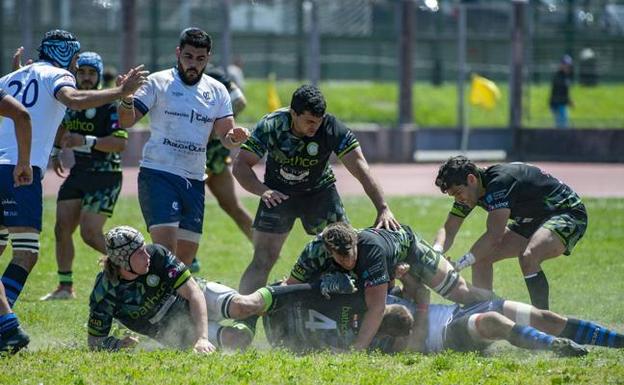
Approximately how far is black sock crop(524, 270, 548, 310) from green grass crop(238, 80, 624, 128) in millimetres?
16181

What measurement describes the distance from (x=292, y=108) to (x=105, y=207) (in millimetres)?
2623

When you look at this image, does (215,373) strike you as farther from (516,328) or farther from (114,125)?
(114,125)

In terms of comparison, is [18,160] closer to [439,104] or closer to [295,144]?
[295,144]

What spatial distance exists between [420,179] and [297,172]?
40.0ft

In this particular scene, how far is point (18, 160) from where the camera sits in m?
7.82

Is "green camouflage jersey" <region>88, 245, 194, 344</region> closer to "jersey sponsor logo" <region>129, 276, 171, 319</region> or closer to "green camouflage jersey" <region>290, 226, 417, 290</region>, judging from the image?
"jersey sponsor logo" <region>129, 276, 171, 319</region>

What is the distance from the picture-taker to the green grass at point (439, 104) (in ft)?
86.4

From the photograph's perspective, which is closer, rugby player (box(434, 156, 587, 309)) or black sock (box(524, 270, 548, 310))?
rugby player (box(434, 156, 587, 309))

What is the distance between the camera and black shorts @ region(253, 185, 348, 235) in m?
9.45

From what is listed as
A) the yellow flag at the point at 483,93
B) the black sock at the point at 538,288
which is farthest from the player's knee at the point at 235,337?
the yellow flag at the point at 483,93

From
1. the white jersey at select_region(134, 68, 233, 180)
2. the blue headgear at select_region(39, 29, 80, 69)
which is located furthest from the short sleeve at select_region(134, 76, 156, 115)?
the blue headgear at select_region(39, 29, 80, 69)

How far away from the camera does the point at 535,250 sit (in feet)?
30.0

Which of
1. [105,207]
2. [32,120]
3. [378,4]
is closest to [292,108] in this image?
[32,120]

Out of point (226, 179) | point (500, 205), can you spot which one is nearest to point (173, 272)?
point (500, 205)
